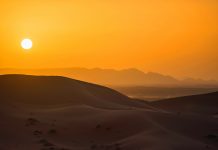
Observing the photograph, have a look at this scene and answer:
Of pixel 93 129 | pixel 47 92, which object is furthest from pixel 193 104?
pixel 93 129

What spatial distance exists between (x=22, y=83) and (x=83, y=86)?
6434 millimetres

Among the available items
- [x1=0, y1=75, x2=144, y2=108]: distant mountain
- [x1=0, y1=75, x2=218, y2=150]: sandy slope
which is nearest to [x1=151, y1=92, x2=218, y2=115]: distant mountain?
[x1=0, y1=75, x2=144, y2=108]: distant mountain

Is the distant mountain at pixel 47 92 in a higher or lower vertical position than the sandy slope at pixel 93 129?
higher

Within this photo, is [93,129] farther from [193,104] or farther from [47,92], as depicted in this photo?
[193,104]

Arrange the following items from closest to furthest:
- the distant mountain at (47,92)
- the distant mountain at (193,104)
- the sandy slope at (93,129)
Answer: the sandy slope at (93,129) < the distant mountain at (47,92) < the distant mountain at (193,104)

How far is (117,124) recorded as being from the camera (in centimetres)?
2370

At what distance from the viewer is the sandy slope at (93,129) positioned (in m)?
20.1

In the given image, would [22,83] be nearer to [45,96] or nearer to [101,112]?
[45,96]

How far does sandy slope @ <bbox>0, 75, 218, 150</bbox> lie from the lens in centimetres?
2009

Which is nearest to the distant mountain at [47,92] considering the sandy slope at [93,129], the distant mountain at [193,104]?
the sandy slope at [93,129]

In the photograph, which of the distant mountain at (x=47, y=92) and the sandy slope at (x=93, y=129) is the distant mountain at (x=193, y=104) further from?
the sandy slope at (x=93, y=129)

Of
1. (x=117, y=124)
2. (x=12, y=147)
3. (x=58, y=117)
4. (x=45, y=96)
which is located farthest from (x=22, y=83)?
(x=12, y=147)

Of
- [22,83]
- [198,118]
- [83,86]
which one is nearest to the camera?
[198,118]

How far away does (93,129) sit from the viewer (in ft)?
76.1
